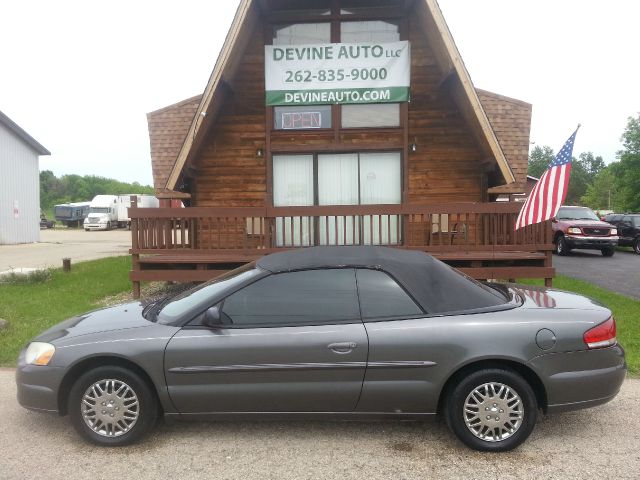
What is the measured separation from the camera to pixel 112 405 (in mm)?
3666

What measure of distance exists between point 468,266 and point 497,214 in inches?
38.9

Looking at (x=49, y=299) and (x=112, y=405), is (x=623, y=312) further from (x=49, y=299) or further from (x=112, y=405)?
(x=49, y=299)

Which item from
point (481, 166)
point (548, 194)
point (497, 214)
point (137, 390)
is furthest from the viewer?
point (481, 166)

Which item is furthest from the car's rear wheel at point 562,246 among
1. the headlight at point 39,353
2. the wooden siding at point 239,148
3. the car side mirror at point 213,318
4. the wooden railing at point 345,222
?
the headlight at point 39,353

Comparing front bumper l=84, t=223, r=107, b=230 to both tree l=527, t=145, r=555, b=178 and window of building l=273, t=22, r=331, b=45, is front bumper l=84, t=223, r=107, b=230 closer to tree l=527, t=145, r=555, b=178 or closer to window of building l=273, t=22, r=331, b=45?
window of building l=273, t=22, r=331, b=45

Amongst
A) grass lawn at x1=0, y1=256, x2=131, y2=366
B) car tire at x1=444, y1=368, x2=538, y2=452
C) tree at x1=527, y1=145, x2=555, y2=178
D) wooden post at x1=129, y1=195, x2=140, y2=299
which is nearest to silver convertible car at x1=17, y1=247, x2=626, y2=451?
car tire at x1=444, y1=368, x2=538, y2=452

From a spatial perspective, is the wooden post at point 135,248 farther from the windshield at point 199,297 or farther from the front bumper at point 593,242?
the front bumper at point 593,242

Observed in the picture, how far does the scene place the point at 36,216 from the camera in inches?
1061

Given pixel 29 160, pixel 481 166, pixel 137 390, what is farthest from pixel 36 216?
pixel 137 390

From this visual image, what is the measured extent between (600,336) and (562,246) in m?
16.2

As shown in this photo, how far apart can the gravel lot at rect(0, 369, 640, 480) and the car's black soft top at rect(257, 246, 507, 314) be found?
3.36 ft

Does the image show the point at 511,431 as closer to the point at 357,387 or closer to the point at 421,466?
the point at 421,466

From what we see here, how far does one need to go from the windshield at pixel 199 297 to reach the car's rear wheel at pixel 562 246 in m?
16.9

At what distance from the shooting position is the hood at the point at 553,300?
12.7 feet
